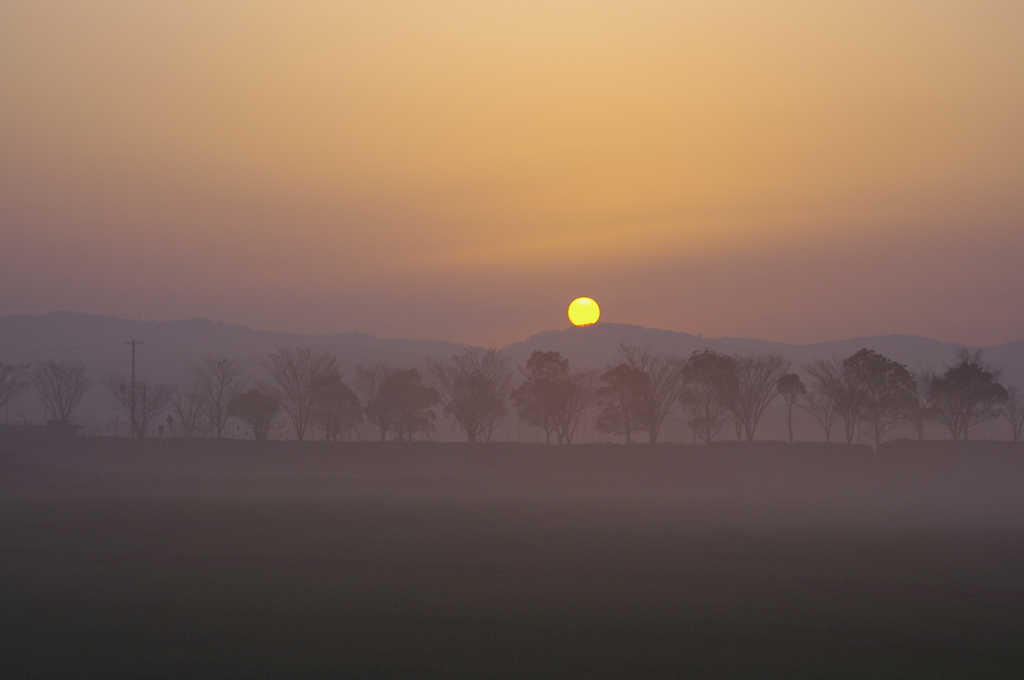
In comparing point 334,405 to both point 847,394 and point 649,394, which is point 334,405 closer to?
point 649,394

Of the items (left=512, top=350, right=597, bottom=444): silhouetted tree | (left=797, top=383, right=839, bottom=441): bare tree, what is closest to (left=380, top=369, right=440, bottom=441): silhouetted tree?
(left=512, top=350, right=597, bottom=444): silhouetted tree

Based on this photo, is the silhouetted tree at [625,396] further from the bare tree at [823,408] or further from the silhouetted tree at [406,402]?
the silhouetted tree at [406,402]

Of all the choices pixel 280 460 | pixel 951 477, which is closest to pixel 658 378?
pixel 951 477

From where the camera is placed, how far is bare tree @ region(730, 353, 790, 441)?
63.2 metres

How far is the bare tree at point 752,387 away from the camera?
207 ft

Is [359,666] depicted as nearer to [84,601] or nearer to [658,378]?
[84,601]

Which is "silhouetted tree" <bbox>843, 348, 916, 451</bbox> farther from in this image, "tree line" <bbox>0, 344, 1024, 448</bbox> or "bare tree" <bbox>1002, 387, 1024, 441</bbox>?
"bare tree" <bbox>1002, 387, 1024, 441</bbox>

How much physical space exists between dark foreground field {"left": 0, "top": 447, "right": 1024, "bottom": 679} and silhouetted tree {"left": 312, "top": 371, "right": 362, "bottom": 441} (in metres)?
39.2

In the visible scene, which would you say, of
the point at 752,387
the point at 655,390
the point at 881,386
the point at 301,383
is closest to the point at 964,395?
the point at 881,386

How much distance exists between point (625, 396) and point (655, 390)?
10.2 feet

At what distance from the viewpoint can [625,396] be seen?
6419 cm

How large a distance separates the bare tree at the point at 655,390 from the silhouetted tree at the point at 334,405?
25.1 m

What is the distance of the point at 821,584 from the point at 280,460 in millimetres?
47578

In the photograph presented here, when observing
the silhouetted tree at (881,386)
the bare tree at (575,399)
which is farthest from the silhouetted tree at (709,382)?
the silhouetted tree at (881,386)
